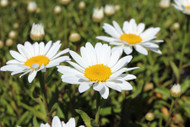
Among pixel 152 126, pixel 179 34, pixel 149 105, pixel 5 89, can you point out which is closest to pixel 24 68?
pixel 5 89

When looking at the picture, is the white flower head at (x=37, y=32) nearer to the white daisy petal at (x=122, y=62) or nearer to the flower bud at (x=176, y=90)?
the white daisy petal at (x=122, y=62)

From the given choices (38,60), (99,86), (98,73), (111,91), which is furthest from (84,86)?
(111,91)

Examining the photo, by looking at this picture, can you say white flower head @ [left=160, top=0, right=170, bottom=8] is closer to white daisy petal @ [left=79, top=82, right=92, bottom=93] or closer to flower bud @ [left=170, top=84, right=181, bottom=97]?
flower bud @ [left=170, top=84, right=181, bottom=97]

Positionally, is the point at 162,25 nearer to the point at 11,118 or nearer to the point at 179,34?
the point at 179,34

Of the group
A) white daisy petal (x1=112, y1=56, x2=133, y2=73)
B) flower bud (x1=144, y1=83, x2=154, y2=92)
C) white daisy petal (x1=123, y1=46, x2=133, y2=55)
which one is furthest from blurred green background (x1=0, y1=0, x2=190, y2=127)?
white daisy petal (x1=112, y1=56, x2=133, y2=73)

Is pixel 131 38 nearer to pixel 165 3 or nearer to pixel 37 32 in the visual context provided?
pixel 37 32

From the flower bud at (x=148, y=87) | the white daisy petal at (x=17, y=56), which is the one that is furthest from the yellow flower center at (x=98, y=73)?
the flower bud at (x=148, y=87)
